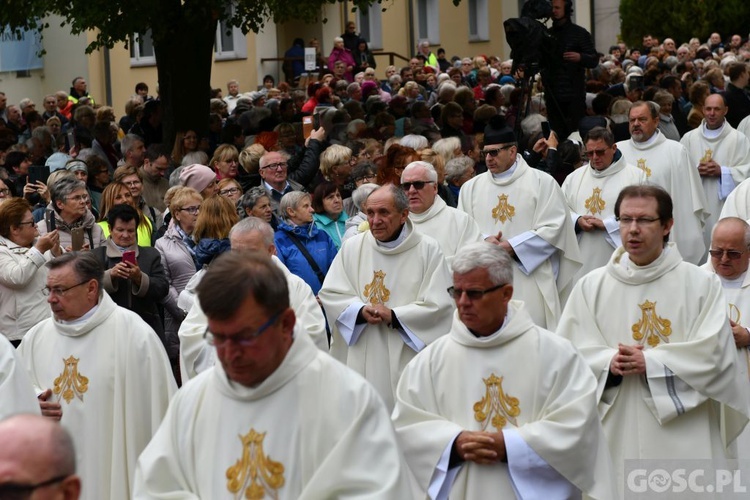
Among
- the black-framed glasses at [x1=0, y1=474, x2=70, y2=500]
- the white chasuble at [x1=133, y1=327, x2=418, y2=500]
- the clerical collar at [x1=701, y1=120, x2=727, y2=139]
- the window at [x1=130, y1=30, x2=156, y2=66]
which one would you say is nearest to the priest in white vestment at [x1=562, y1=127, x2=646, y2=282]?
the clerical collar at [x1=701, y1=120, x2=727, y2=139]

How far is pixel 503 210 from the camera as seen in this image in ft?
35.5

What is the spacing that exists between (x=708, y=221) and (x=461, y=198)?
348 cm

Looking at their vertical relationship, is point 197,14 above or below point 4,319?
above

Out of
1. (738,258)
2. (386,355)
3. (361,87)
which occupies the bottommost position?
(386,355)

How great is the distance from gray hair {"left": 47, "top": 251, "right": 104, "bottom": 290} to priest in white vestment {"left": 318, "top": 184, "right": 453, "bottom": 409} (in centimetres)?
189

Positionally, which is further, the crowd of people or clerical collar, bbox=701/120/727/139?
clerical collar, bbox=701/120/727/139

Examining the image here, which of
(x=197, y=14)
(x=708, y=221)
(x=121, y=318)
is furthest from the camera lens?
(x=197, y=14)

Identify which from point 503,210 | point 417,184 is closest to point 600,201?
point 503,210

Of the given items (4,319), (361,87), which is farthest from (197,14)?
(4,319)

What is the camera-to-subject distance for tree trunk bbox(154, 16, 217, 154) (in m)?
16.3

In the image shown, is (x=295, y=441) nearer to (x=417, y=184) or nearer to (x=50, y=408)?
(x=50, y=408)

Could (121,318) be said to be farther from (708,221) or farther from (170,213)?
(708,221)

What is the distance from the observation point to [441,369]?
593 centimetres

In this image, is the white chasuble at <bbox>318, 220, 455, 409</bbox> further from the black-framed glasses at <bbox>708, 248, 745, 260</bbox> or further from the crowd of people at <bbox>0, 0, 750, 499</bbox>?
the black-framed glasses at <bbox>708, 248, 745, 260</bbox>
